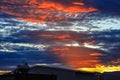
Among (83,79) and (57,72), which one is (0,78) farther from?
(83,79)

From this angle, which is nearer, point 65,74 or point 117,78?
point 65,74

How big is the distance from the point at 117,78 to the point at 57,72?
33.4 ft

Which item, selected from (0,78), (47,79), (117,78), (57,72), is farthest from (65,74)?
(47,79)

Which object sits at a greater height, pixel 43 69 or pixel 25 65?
pixel 25 65

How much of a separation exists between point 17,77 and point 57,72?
2202cm

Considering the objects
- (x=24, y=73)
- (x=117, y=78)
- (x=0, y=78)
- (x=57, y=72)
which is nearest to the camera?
(x=24, y=73)

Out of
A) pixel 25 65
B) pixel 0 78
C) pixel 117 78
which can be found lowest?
pixel 117 78

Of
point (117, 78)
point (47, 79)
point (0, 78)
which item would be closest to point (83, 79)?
point (117, 78)

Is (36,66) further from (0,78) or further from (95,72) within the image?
(0,78)

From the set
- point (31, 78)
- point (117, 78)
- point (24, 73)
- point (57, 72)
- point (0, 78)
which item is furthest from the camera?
point (117, 78)

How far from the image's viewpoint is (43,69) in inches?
1886

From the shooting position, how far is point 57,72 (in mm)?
47469

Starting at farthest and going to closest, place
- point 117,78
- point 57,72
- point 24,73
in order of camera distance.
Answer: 1. point 117,78
2. point 57,72
3. point 24,73

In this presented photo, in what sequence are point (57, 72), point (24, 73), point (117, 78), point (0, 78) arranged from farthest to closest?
point (117, 78) < point (57, 72) < point (0, 78) < point (24, 73)
